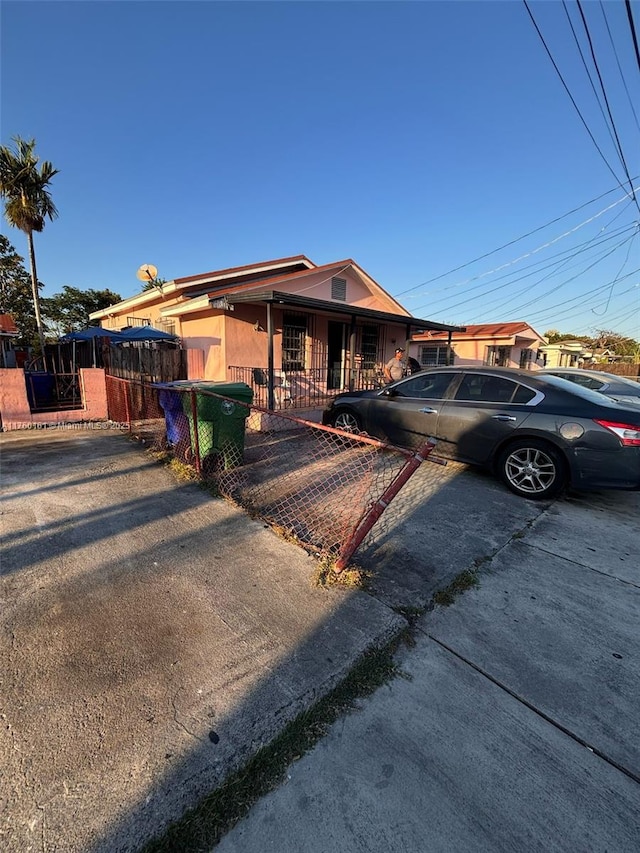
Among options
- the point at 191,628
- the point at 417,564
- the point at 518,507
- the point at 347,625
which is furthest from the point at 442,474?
the point at 191,628

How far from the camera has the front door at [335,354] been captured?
11461 millimetres

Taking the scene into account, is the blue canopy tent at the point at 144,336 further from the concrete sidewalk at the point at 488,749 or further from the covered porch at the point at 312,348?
the concrete sidewalk at the point at 488,749

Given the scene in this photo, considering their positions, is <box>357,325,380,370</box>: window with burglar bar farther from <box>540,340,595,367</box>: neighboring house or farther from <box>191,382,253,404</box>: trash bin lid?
<box>540,340,595,367</box>: neighboring house

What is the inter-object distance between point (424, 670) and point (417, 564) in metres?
1.06

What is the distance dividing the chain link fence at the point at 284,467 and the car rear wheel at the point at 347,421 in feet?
0.90

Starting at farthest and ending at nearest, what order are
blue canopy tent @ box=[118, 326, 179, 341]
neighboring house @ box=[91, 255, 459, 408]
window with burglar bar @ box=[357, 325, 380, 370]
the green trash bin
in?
1. window with burglar bar @ box=[357, 325, 380, 370]
2. blue canopy tent @ box=[118, 326, 179, 341]
3. neighboring house @ box=[91, 255, 459, 408]
4. the green trash bin

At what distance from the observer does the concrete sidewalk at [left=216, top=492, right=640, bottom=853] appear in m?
1.33

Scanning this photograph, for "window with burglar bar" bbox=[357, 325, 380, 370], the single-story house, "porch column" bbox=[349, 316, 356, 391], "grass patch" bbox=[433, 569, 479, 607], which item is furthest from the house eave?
the single-story house

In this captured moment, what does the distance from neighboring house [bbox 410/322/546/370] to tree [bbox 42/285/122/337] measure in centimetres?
2647

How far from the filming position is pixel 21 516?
147 inches

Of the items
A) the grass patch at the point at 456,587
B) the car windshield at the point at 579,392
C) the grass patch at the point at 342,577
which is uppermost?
the car windshield at the point at 579,392

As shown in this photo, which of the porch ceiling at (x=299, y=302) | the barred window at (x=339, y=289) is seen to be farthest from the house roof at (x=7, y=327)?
the barred window at (x=339, y=289)

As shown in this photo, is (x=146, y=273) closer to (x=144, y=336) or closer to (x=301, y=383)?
(x=144, y=336)

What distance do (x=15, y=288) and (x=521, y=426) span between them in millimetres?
33930
